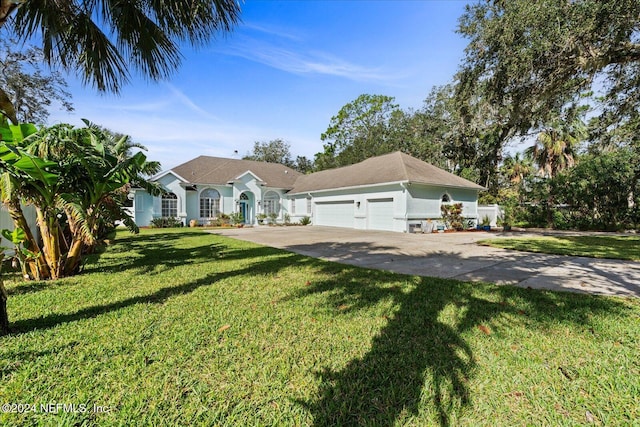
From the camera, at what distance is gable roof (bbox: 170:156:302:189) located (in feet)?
81.1

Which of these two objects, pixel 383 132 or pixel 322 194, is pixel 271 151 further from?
pixel 322 194

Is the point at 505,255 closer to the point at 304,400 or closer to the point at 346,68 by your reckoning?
the point at 304,400

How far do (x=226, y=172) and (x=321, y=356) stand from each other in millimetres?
26274

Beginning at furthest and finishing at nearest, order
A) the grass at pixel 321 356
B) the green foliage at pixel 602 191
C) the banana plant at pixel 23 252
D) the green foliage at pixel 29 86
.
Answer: the green foliage at pixel 29 86 → the green foliage at pixel 602 191 → the banana plant at pixel 23 252 → the grass at pixel 321 356

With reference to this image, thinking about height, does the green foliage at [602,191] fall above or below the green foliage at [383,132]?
below

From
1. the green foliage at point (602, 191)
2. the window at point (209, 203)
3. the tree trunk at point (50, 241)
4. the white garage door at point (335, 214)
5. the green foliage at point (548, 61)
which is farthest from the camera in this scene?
the window at point (209, 203)

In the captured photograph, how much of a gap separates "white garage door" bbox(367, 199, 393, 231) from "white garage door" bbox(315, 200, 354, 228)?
2.00m

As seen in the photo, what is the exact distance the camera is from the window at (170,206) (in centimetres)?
2247

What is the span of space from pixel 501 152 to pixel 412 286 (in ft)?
98.3

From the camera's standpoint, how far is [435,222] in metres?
18.2

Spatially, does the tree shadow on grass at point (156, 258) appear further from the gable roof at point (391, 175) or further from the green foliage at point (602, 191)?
the green foliage at point (602, 191)

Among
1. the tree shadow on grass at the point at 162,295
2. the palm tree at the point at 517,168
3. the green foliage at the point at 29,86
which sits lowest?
the tree shadow on grass at the point at 162,295

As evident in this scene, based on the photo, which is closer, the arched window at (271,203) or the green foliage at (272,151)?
the arched window at (271,203)

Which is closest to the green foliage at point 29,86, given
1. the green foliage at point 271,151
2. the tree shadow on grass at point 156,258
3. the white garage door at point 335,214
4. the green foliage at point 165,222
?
the green foliage at point 165,222
